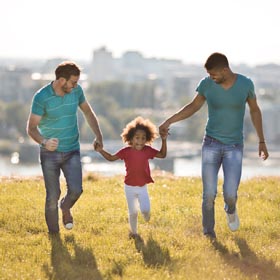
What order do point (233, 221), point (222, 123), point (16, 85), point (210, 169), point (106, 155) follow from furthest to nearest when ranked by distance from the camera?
point (16, 85)
point (233, 221)
point (106, 155)
point (210, 169)
point (222, 123)

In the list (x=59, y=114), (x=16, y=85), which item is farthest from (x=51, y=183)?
(x=16, y=85)

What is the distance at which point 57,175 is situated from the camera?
6.88 meters

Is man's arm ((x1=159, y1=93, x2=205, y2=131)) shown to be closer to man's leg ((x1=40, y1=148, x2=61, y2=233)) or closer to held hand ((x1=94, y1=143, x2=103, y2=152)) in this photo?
held hand ((x1=94, y1=143, x2=103, y2=152))

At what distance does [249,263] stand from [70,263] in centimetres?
153

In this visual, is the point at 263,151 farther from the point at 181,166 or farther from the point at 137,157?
the point at 181,166

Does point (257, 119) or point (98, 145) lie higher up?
point (257, 119)

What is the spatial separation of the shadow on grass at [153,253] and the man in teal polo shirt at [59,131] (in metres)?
0.77

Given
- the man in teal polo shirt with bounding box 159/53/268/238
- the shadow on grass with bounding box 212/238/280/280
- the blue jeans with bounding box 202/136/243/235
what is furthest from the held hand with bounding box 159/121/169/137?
the shadow on grass with bounding box 212/238/280/280

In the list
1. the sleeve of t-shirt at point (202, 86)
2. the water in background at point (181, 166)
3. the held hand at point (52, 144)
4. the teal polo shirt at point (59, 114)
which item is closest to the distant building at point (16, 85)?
the water in background at point (181, 166)

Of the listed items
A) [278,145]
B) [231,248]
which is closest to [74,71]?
[231,248]

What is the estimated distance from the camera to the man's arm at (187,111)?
6.79 metres

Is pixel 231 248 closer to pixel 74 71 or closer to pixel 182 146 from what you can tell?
pixel 74 71

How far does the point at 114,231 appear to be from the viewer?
718cm

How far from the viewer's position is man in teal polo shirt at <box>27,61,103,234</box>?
6.52 meters
